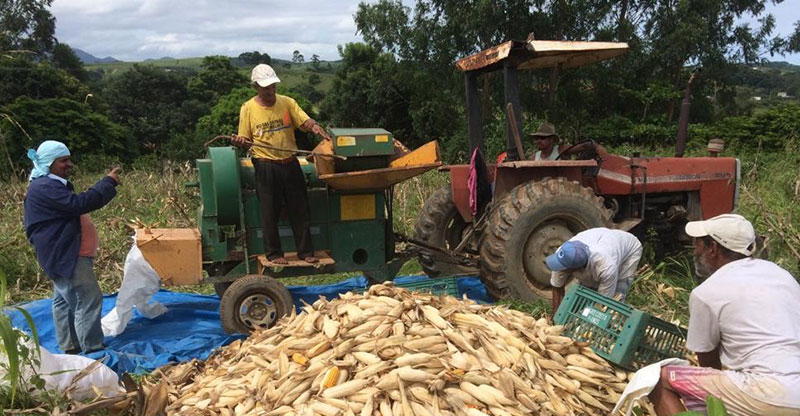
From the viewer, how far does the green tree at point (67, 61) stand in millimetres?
40750

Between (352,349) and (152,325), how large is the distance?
3.08m

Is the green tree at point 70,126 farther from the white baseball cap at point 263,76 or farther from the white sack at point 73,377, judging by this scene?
the white sack at point 73,377

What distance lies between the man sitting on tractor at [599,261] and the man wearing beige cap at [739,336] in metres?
1.05

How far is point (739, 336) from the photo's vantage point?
106 inches

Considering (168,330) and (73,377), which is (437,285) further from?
(73,377)

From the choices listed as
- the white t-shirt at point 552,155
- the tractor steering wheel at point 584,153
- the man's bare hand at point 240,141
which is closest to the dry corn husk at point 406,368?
the man's bare hand at point 240,141

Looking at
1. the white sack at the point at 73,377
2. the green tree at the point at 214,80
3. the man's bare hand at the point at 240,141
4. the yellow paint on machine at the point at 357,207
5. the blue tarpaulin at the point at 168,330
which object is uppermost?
the green tree at the point at 214,80

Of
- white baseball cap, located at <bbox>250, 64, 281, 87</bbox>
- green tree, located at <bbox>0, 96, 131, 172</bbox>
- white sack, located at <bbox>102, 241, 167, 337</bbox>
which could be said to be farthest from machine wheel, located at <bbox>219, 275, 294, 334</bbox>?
green tree, located at <bbox>0, 96, 131, 172</bbox>

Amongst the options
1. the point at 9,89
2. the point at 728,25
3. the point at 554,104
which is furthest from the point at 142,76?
the point at 728,25

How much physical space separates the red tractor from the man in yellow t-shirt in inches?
55.3

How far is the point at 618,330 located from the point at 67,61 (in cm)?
4682

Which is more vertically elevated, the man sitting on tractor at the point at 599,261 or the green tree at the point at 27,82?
the green tree at the point at 27,82

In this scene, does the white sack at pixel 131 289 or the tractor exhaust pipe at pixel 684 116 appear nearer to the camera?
the white sack at pixel 131 289

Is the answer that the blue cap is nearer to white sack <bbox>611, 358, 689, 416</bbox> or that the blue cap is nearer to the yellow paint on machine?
white sack <bbox>611, 358, 689, 416</bbox>
